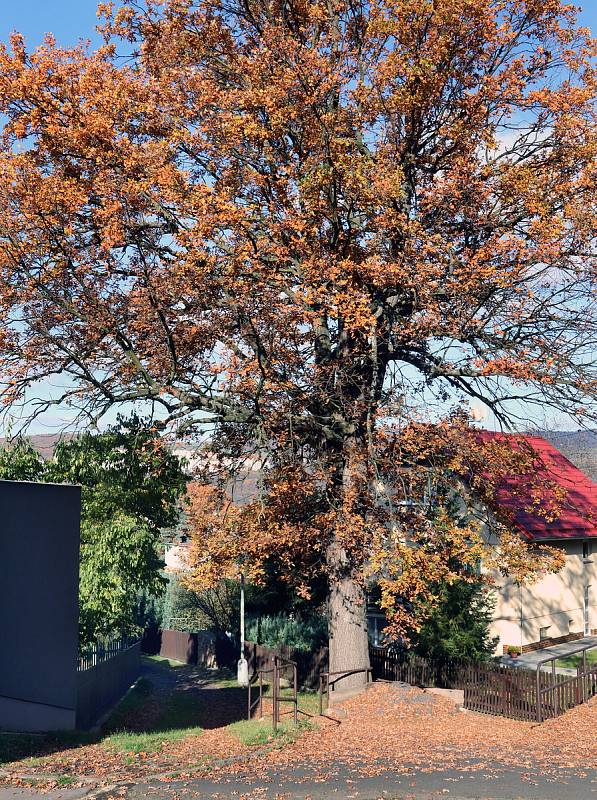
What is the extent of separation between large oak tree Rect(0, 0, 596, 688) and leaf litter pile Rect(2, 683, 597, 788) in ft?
8.10

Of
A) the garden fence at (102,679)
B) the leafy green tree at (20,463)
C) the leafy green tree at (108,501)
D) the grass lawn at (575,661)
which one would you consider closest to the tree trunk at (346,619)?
the leafy green tree at (108,501)

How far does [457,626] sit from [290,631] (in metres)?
12.5

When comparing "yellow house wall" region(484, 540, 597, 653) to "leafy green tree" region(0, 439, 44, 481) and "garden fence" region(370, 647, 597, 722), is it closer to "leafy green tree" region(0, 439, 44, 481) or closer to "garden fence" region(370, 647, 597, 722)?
"garden fence" region(370, 647, 597, 722)

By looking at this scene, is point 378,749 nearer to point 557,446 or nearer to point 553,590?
point 553,590

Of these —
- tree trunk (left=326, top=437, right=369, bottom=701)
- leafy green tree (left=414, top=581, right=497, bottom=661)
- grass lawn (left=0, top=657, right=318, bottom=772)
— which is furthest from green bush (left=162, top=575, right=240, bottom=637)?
tree trunk (left=326, top=437, right=369, bottom=701)

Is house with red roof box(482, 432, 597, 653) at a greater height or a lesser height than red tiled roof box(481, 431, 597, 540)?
lesser

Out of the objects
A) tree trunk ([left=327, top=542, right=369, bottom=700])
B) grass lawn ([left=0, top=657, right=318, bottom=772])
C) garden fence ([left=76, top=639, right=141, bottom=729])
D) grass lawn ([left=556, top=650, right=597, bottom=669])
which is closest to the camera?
grass lawn ([left=0, top=657, right=318, bottom=772])

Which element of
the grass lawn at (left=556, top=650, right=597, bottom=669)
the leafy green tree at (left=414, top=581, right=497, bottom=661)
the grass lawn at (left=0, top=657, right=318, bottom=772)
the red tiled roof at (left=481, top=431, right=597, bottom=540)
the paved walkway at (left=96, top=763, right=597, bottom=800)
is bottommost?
the grass lawn at (left=0, top=657, right=318, bottom=772)

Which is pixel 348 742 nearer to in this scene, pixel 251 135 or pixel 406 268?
pixel 406 268

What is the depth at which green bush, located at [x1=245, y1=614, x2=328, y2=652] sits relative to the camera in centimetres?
2934

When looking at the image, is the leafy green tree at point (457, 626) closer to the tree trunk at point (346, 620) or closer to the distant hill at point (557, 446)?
the tree trunk at point (346, 620)

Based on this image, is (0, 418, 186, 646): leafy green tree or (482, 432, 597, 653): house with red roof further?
(482, 432, 597, 653): house with red roof

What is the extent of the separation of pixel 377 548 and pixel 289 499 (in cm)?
272

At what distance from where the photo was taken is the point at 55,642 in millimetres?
18500
